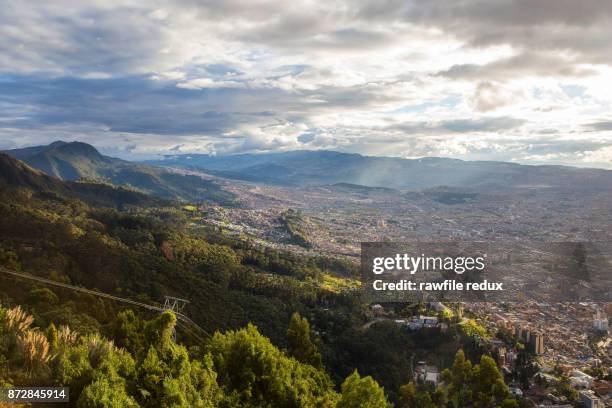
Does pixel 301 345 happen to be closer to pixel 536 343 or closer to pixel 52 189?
pixel 536 343

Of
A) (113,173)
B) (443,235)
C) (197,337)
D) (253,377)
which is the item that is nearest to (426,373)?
(197,337)

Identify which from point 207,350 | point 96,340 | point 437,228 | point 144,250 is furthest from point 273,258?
point 437,228

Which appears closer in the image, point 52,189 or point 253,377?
point 253,377

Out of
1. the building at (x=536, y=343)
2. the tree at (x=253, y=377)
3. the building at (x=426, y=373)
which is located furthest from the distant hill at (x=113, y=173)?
the tree at (x=253, y=377)

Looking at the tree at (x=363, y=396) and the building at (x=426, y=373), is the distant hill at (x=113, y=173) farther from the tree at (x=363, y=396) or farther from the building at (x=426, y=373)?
the tree at (x=363, y=396)

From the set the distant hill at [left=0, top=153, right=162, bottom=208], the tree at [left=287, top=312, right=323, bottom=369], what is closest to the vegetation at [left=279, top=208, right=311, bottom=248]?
the distant hill at [left=0, top=153, right=162, bottom=208]

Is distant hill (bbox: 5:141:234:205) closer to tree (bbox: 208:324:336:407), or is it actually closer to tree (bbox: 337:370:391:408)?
tree (bbox: 208:324:336:407)

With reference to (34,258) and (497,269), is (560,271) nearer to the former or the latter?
(497,269)
